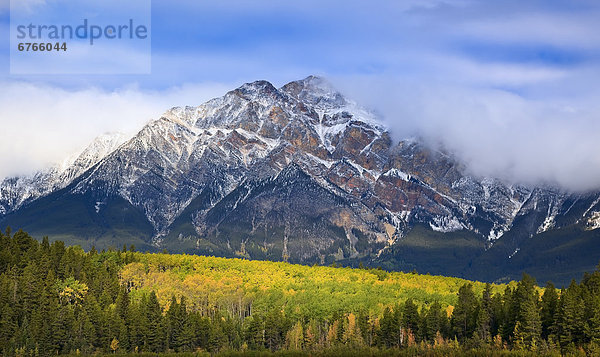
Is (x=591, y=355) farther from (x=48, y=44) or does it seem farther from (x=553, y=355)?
(x=48, y=44)

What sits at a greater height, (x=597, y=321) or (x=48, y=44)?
(x=48, y=44)

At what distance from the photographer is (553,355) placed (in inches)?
7785

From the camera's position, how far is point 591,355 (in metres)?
194

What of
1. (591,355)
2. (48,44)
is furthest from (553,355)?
(48,44)

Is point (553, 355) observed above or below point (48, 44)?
below

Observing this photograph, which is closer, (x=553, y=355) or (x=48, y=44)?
(x=48, y=44)

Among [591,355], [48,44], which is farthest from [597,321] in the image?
[48,44]

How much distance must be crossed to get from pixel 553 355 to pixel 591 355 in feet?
27.3

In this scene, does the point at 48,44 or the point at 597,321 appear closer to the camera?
the point at 48,44

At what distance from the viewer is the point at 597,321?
19875cm

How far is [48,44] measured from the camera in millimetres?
164375

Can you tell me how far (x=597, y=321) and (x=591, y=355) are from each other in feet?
28.8

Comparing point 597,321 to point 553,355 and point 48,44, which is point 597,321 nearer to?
point 553,355
